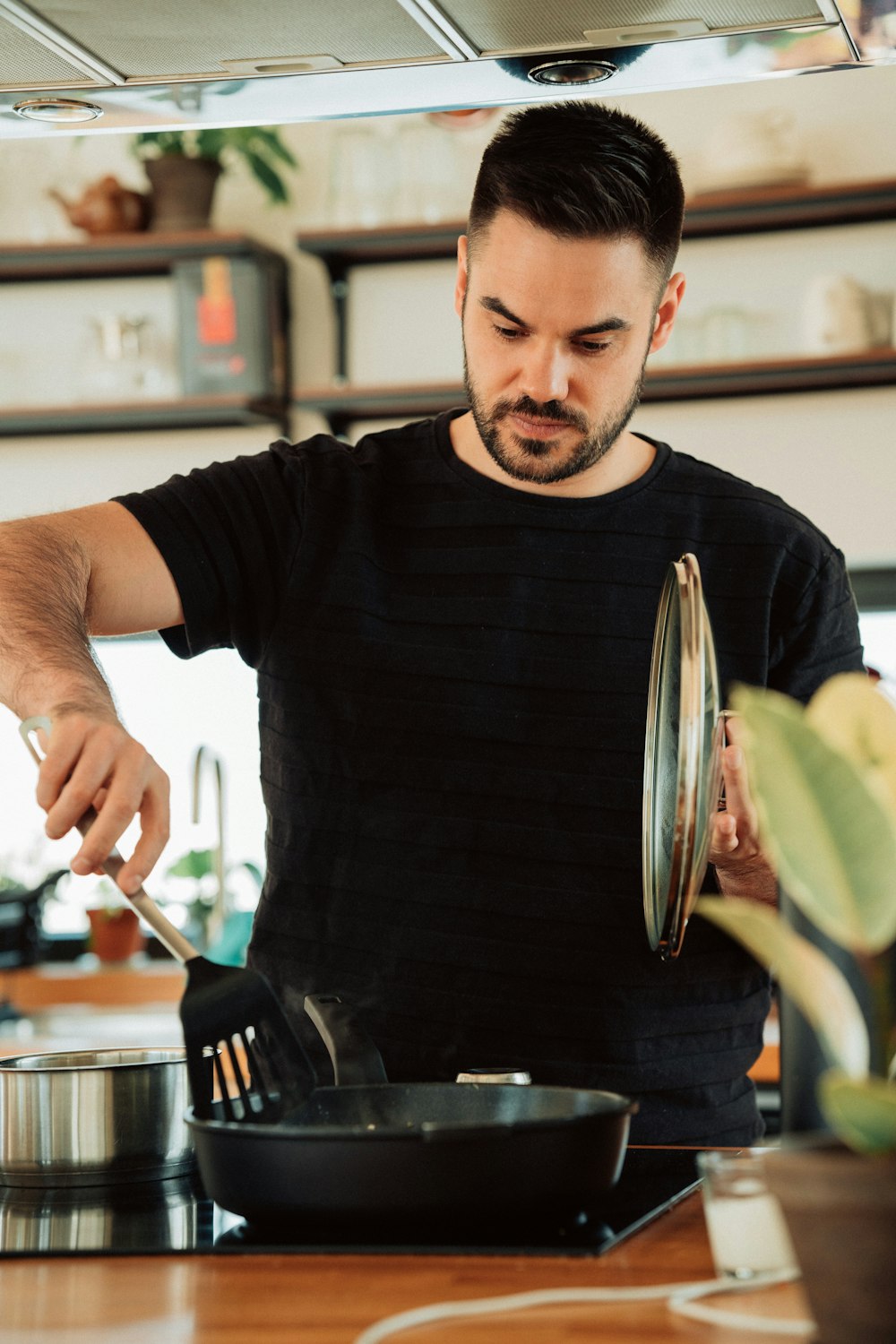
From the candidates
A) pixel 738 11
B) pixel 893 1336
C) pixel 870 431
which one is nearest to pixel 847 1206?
pixel 893 1336

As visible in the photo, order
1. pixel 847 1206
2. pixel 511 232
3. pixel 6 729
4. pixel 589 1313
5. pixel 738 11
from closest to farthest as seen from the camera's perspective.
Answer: pixel 847 1206 < pixel 589 1313 < pixel 738 11 < pixel 511 232 < pixel 6 729

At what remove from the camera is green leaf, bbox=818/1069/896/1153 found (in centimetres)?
55

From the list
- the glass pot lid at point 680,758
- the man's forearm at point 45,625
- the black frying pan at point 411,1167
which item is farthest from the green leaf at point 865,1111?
the man's forearm at point 45,625

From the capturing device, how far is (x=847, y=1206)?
559mm

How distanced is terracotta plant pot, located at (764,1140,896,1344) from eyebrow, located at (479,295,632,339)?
3.20 ft

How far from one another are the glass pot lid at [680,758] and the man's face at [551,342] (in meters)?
0.32

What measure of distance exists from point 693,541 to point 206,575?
18.4 inches

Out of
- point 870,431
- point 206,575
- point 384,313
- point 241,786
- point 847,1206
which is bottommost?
point 241,786

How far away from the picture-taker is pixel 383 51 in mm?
1143

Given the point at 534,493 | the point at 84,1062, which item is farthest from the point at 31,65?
the point at 84,1062

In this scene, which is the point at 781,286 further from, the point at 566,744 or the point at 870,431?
the point at 566,744

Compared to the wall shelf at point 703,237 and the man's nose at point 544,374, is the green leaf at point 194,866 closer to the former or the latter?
the wall shelf at point 703,237

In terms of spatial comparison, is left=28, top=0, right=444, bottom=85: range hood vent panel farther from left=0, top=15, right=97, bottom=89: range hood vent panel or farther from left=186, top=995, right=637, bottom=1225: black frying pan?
left=186, top=995, right=637, bottom=1225: black frying pan

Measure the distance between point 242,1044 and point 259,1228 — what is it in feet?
0.36
